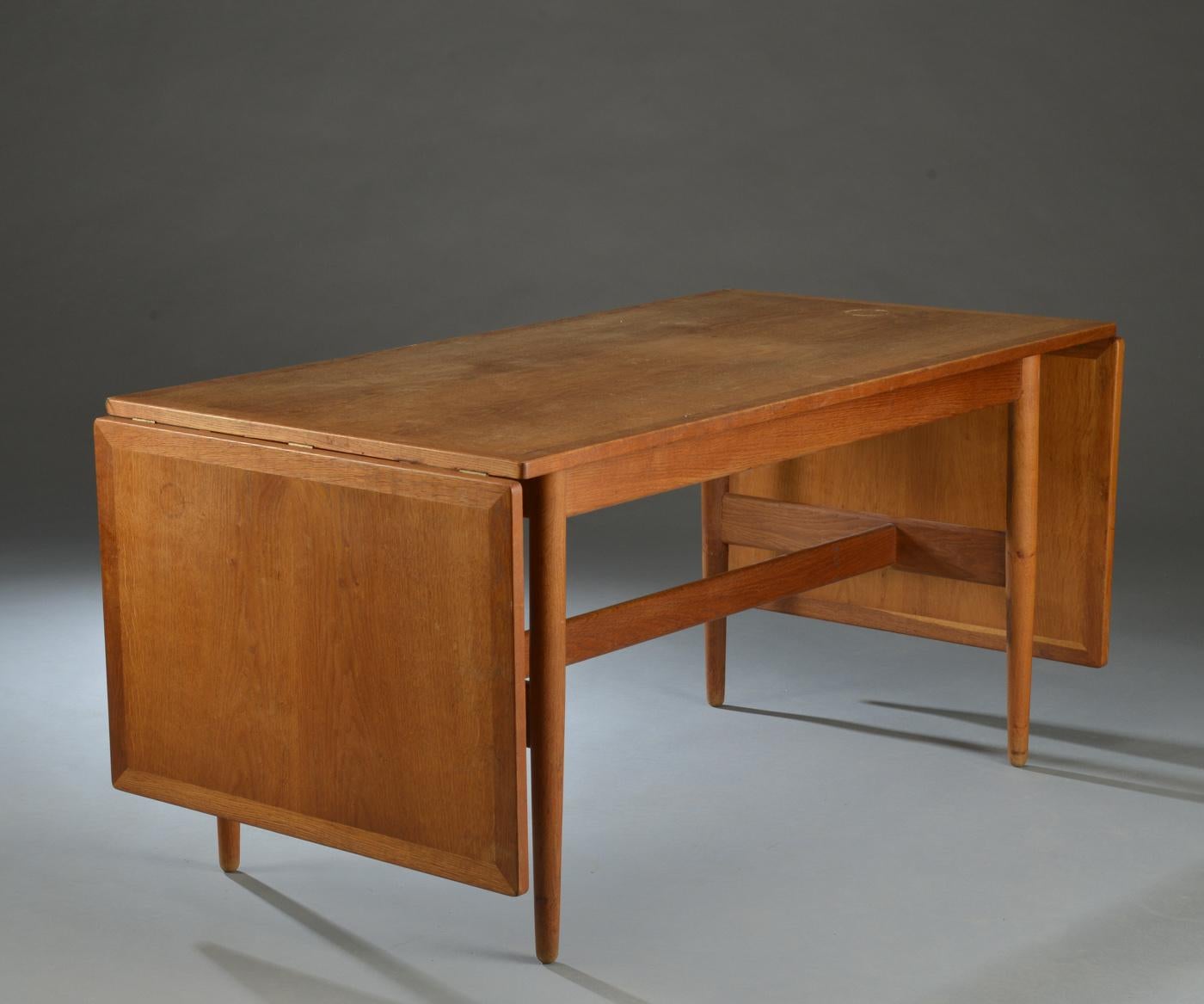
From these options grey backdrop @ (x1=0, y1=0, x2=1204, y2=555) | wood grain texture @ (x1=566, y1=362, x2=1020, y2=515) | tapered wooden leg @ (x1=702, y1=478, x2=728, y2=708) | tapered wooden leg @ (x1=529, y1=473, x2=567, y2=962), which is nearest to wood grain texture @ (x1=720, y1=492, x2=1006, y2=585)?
tapered wooden leg @ (x1=702, y1=478, x2=728, y2=708)

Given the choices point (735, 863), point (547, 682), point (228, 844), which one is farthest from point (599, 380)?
point (228, 844)

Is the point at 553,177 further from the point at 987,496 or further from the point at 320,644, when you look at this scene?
the point at 320,644

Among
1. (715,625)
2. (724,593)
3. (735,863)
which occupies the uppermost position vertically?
(724,593)

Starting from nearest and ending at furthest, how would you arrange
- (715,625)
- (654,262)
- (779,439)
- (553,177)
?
1. (779,439)
2. (715,625)
3. (654,262)
4. (553,177)

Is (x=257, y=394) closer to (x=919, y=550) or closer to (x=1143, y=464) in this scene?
(x=919, y=550)

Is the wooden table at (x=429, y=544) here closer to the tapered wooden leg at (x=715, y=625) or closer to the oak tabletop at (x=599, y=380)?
the oak tabletop at (x=599, y=380)

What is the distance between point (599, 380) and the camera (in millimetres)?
3287

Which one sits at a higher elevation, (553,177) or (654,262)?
(553,177)

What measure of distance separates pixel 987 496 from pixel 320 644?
5.29 feet

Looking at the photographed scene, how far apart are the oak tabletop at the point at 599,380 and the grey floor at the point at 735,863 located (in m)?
0.76

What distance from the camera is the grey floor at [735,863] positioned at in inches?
118

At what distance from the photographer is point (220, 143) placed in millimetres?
7000

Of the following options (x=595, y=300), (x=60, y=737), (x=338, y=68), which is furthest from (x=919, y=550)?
(x=338, y=68)

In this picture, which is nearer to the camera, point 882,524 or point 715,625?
point 882,524
